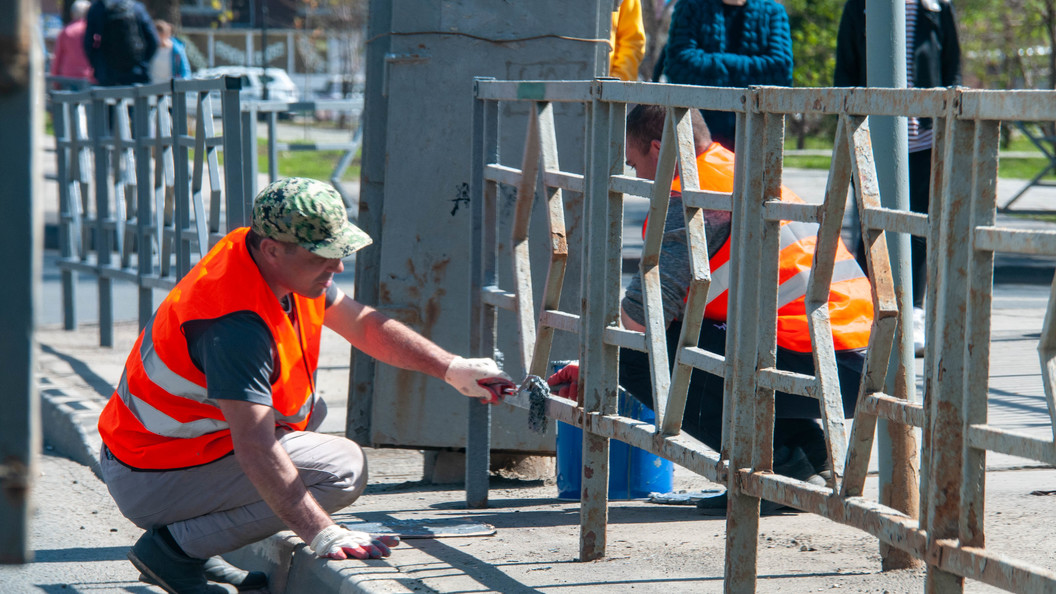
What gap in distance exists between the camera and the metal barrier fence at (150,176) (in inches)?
202

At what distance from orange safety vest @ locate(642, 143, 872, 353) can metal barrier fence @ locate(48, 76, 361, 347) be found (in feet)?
6.63

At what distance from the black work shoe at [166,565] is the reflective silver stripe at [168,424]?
30cm

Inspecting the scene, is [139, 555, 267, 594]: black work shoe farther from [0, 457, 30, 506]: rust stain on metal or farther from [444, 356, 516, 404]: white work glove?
[0, 457, 30, 506]: rust stain on metal

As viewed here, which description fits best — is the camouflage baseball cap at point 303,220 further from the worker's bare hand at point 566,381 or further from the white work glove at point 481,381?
the worker's bare hand at point 566,381

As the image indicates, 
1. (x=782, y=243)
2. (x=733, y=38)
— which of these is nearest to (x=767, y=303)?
(x=782, y=243)

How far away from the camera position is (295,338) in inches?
136

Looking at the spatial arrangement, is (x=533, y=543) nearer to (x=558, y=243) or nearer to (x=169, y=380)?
(x=558, y=243)

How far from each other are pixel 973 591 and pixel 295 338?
6.01 ft

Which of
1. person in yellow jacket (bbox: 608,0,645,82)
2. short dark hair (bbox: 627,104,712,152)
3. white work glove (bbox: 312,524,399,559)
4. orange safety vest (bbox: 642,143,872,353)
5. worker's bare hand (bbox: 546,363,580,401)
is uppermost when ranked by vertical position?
person in yellow jacket (bbox: 608,0,645,82)

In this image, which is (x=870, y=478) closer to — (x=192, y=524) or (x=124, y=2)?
(x=192, y=524)

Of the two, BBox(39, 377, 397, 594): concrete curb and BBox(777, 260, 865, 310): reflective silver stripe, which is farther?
BBox(777, 260, 865, 310): reflective silver stripe

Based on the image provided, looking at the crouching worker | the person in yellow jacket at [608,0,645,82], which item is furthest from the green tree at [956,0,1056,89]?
the crouching worker

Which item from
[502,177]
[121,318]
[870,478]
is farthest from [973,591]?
[121,318]

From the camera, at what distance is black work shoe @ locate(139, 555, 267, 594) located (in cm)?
365
